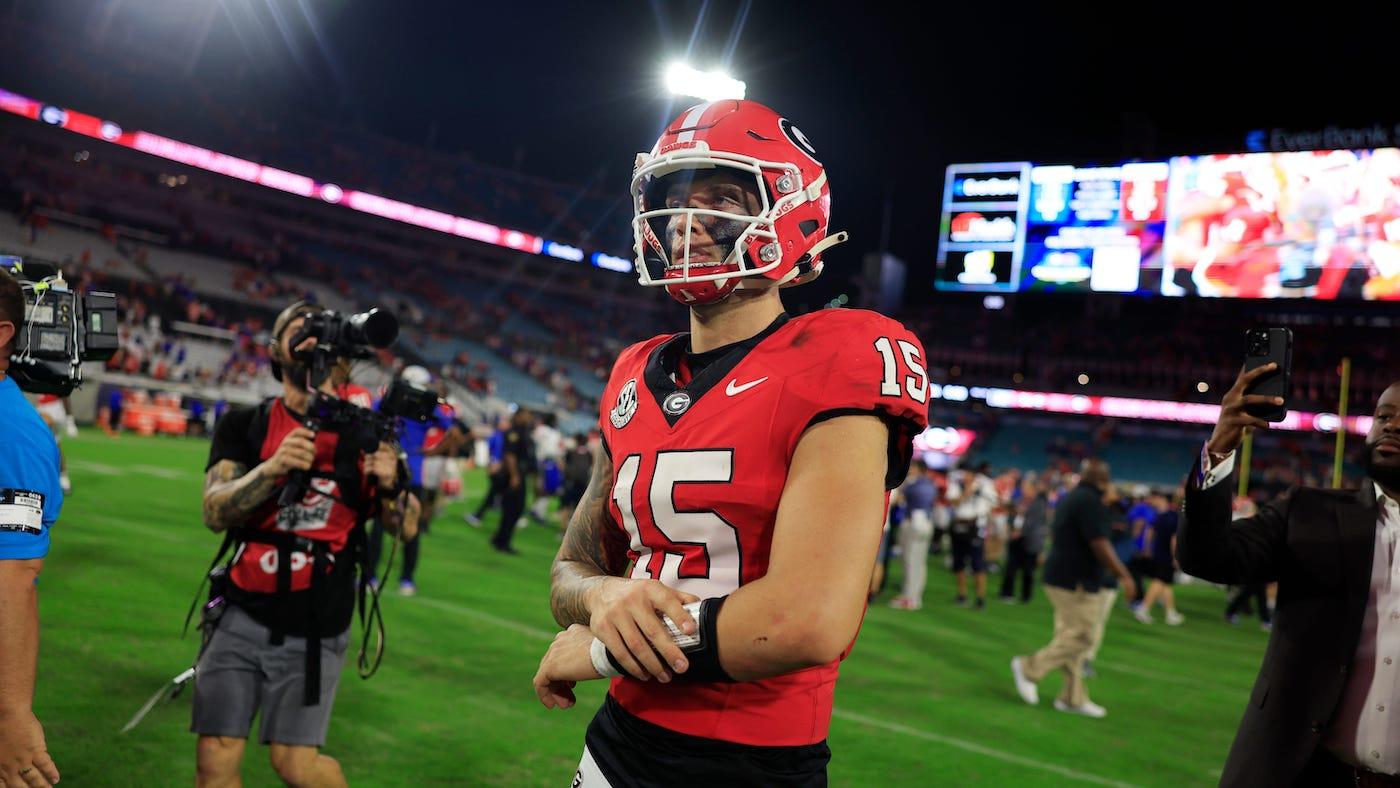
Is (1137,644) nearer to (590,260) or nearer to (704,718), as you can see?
(704,718)

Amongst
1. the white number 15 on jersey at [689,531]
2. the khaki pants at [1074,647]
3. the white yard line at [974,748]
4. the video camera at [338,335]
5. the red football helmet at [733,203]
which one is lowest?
the white yard line at [974,748]

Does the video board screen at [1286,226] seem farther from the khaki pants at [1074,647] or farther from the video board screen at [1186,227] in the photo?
the khaki pants at [1074,647]

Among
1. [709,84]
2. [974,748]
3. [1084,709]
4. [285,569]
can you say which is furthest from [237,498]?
[1084,709]

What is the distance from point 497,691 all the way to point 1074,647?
4.77 metres

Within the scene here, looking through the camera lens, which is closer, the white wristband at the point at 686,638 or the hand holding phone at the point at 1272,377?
the white wristband at the point at 686,638

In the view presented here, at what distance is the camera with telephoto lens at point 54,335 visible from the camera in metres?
2.76

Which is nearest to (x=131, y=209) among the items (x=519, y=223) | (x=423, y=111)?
(x=423, y=111)

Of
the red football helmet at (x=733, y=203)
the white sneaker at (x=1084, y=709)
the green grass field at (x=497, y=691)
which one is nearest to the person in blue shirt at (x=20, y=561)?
the red football helmet at (x=733, y=203)

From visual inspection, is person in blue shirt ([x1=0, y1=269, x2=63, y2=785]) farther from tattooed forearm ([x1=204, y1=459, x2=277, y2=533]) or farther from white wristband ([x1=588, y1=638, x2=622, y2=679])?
white wristband ([x1=588, y1=638, x2=622, y2=679])

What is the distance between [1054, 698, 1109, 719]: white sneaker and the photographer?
6.48 m

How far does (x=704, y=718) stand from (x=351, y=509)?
2.81 m

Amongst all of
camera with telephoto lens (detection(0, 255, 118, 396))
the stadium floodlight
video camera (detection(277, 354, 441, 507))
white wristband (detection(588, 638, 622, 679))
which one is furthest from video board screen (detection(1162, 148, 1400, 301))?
white wristband (detection(588, 638, 622, 679))

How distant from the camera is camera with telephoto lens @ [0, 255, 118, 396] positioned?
276cm

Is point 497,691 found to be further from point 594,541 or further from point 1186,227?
point 1186,227
